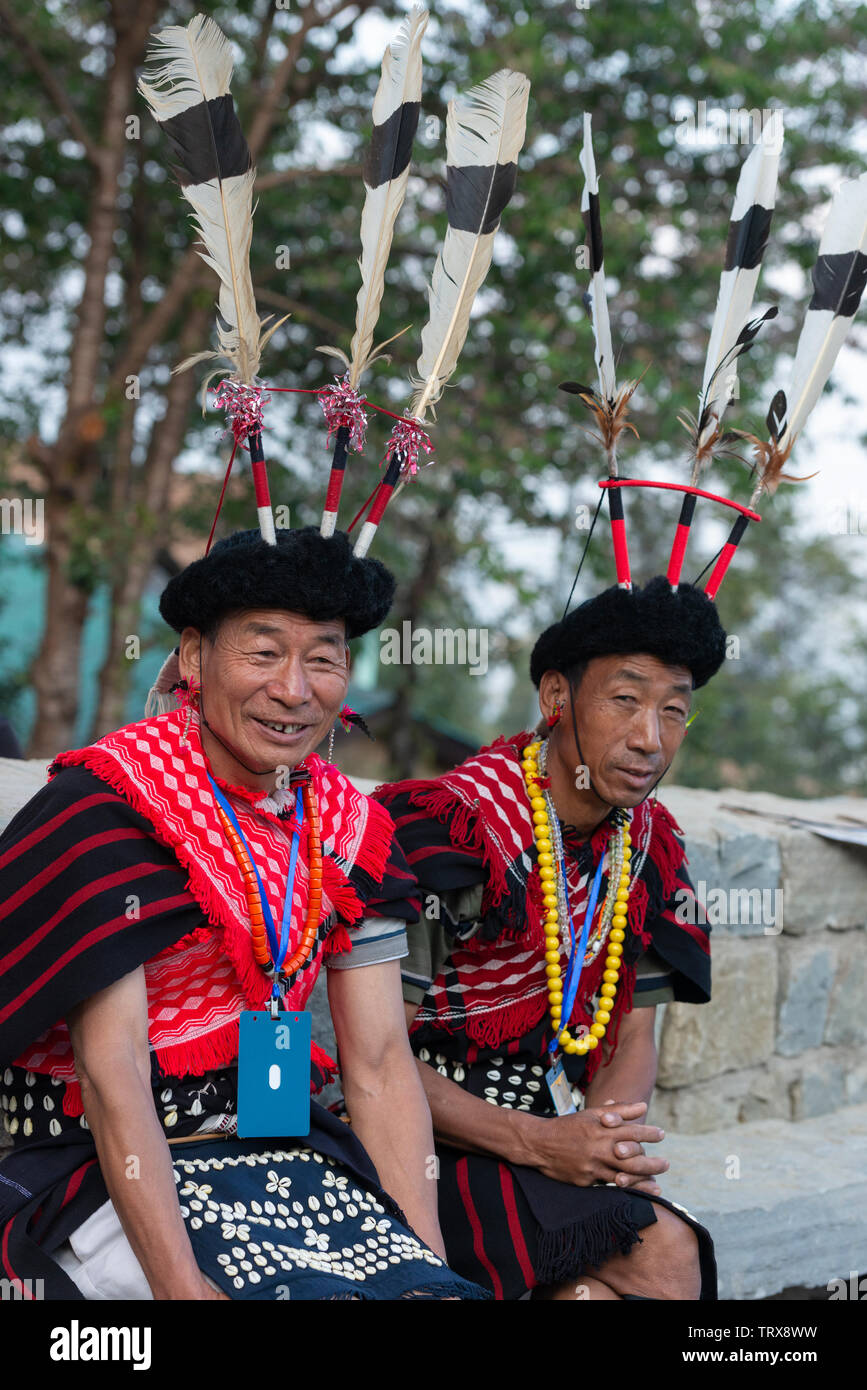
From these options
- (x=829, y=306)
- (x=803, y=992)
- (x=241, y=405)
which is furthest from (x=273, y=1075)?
(x=803, y=992)

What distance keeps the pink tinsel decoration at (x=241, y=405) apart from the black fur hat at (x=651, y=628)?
849 millimetres

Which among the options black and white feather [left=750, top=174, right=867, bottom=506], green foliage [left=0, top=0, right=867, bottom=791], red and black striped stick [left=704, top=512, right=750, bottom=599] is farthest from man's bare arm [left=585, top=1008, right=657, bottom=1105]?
green foliage [left=0, top=0, right=867, bottom=791]

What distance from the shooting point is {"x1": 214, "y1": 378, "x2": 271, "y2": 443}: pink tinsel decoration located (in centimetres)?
237

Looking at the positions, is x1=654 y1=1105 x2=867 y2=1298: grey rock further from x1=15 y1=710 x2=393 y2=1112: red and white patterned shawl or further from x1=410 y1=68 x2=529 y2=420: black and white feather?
x1=410 y1=68 x2=529 y2=420: black and white feather

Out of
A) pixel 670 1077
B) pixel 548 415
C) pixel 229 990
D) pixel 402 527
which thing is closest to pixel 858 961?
pixel 670 1077

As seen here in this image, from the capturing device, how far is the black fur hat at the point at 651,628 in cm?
277

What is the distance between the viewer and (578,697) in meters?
2.88

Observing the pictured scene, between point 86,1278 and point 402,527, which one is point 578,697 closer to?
point 86,1278

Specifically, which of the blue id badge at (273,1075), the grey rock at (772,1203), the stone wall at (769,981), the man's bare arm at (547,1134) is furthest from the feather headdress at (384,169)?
the grey rock at (772,1203)

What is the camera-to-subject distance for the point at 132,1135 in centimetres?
204

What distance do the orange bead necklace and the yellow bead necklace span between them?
1.95ft

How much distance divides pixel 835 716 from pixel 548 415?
7834 millimetres

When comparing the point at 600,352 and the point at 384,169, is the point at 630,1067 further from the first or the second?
the point at 384,169

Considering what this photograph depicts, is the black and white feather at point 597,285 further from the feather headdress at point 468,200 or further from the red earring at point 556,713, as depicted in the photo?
the red earring at point 556,713
